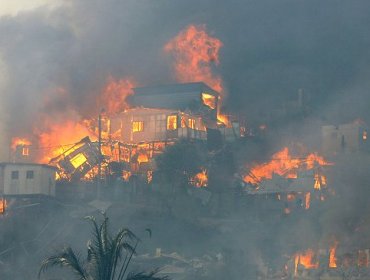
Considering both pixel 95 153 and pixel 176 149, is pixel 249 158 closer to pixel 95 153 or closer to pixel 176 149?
pixel 176 149

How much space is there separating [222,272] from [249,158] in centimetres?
3115

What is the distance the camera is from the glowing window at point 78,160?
85869 mm

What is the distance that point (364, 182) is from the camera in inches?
3329

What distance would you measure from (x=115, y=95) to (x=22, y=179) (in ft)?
117

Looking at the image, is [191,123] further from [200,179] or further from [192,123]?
[200,179]

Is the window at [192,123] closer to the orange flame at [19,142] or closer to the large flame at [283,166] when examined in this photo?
the large flame at [283,166]

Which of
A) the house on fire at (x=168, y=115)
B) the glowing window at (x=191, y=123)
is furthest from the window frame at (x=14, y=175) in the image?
the glowing window at (x=191, y=123)

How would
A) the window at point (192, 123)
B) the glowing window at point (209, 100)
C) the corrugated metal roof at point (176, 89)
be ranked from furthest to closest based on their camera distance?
the glowing window at point (209, 100) → the corrugated metal roof at point (176, 89) → the window at point (192, 123)

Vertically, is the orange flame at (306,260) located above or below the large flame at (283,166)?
below

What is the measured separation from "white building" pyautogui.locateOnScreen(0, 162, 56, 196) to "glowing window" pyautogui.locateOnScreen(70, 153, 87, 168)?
25.7ft

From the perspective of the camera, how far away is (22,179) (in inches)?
3007

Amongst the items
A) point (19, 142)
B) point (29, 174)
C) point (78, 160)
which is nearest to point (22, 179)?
point (29, 174)

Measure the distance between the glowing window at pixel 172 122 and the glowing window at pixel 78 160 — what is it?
42.3 feet

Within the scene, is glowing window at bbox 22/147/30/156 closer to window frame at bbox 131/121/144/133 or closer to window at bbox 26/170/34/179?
window frame at bbox 131/121/144/133
